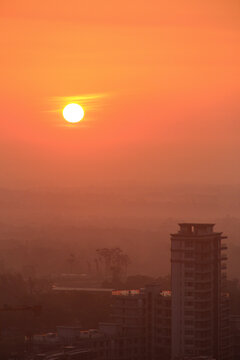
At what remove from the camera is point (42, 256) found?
16.4m

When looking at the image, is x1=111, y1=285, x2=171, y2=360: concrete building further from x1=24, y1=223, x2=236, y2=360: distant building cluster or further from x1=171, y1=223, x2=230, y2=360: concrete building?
x1=171, y1=223, x2=230, y2=360: concrete building

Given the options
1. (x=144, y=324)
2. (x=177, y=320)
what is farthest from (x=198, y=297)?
(x=144, y=324)

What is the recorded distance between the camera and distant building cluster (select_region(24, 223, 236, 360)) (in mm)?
9289

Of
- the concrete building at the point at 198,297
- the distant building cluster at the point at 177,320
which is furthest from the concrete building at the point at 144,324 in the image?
the concrete building at the point at 198,297

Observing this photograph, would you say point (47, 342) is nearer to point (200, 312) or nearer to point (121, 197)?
point (200, 312)

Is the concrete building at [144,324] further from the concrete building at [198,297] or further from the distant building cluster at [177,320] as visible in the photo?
the concrete building at [198,297]

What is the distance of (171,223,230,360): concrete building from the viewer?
9.36 m

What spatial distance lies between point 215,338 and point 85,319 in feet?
8.99

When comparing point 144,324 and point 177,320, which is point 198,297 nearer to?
point 177,320

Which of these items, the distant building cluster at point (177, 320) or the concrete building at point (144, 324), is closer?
the distant building cluster at point (177, 320)

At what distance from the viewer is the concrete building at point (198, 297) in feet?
30.7

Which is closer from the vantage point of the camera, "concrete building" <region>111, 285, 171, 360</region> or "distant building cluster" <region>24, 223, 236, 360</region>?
"distant building cluster" <region>24, 223, 236, 360</region>

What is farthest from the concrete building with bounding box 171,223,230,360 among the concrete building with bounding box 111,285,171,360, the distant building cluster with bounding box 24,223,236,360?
the concrete building with bounding box 111,285,171,360

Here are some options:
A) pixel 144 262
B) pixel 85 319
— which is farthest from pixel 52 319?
pixel 144 262
